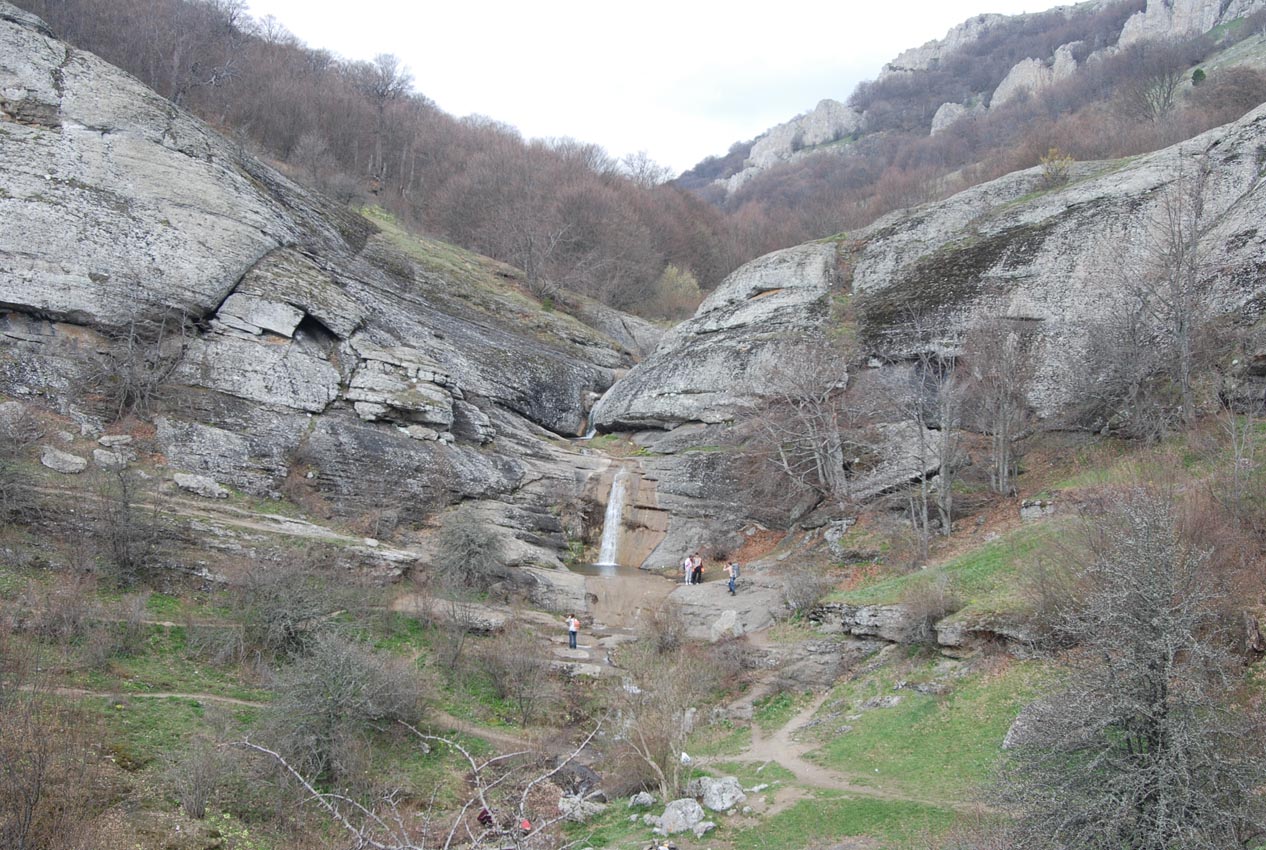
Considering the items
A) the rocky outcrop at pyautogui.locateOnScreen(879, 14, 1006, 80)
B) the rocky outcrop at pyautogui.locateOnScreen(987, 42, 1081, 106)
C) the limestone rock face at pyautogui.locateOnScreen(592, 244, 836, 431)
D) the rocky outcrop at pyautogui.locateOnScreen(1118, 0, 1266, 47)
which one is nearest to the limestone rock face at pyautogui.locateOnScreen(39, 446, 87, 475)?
the limestone rock face at pyautogui.locateOnScreen(592, 244, 836, 431)

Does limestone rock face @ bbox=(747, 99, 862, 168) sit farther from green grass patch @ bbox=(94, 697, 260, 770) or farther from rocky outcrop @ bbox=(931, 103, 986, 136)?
green grass patch @ bbox=(94, 697, 260, 770)

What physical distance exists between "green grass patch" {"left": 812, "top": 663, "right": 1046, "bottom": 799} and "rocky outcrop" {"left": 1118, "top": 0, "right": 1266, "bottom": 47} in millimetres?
95292

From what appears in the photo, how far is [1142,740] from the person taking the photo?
7500mm

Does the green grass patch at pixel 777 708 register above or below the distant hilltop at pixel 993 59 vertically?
below

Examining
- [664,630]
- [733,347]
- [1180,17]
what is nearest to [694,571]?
[664,630]

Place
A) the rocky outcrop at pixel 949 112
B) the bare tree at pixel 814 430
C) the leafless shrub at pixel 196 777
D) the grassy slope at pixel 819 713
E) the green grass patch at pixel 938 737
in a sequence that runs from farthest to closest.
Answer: the rocky outcrop at pixel 949 112, the bare tree at pixel 814 430, the leafless shrub at pixel 196 777, the green grass patch at pixel 938 737, the grassy slope at pixel 819 713

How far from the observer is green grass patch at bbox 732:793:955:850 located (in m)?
11.0

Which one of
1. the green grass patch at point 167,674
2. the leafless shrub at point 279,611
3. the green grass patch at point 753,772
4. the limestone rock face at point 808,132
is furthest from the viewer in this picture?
the limestone rock face at point 808,132

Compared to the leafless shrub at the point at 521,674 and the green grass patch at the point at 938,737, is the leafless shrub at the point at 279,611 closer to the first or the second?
the leafless shrub at the point at 521,674

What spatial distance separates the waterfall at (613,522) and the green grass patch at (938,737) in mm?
14628

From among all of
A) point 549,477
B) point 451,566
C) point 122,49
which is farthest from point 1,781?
point 122,49

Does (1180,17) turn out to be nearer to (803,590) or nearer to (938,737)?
(803,590)

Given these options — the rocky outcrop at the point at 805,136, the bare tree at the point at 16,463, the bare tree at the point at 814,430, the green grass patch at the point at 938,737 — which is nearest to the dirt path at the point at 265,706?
the bare tree at the point at 16,463

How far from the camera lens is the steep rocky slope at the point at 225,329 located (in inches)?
962
